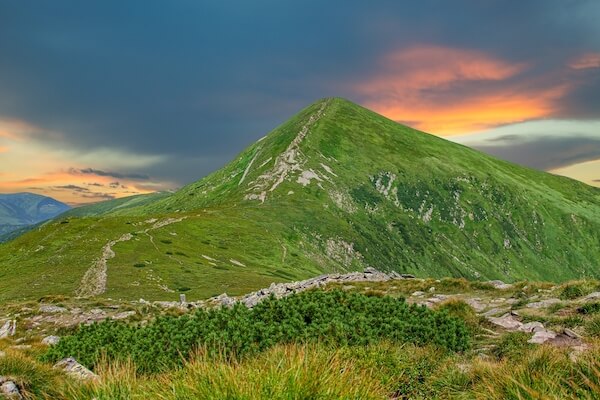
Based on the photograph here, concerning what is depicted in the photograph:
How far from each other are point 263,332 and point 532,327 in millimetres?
10400

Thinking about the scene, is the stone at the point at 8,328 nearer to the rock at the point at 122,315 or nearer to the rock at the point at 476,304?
the rock at the point at 122,315

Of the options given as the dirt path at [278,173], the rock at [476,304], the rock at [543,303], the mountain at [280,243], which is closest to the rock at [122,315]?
the mountain at [280,243]

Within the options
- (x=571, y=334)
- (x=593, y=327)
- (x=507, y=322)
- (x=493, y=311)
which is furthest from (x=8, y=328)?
(x=593, y=327)

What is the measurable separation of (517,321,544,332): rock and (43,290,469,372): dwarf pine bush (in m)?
2.90

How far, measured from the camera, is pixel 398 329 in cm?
1405

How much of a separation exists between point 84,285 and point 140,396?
54.1m

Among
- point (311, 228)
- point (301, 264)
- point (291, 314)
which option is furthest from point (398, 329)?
point (311, 228)

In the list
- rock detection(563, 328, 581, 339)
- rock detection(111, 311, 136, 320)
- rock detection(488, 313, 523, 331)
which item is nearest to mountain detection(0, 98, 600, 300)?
rock detection(111, 311, 136, 320)

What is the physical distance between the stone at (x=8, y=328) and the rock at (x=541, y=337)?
31085 mm

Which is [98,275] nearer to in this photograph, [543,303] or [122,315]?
[122,315]

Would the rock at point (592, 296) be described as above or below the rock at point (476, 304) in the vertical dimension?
above

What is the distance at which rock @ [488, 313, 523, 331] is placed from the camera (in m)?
17.3

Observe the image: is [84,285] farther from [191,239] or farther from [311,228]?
[311,228]

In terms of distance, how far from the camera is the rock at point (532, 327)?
15.7 metres
